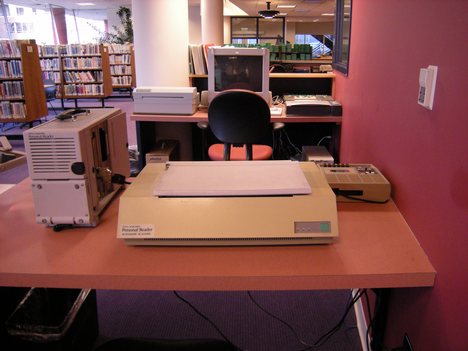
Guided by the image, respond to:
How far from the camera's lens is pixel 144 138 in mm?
3381

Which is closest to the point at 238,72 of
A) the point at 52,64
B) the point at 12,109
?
the point at 12,109

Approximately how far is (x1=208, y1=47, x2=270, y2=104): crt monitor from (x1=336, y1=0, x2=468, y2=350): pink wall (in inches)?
58.2

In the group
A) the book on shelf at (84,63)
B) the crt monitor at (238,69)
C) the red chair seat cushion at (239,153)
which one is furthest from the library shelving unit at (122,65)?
the red chair seat cushion at (239,153)

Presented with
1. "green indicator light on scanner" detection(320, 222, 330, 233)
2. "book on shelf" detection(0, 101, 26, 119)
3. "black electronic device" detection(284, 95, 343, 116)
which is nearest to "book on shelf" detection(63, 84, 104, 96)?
"book on shelf" detection(0, 101, 26, 119)

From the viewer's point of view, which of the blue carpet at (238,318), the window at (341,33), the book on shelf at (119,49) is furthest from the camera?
the book on shelf at (119,49)

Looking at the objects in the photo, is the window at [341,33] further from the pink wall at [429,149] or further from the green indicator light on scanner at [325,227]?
the green indicator light on scanner at [325,227]

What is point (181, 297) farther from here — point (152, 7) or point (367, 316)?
point (152, 7)

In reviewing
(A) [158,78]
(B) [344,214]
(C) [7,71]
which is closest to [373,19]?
(B) [344,214]

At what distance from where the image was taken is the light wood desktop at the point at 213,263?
1.01 m

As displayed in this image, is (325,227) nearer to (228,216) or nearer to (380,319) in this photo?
(228,216)

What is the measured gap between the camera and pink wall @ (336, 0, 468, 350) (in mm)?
910

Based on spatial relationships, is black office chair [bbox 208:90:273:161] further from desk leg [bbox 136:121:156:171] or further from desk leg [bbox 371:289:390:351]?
desk leg [bbox 371:289:390:351]

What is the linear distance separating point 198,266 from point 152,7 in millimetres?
3107

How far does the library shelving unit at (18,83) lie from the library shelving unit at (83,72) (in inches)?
99.9
